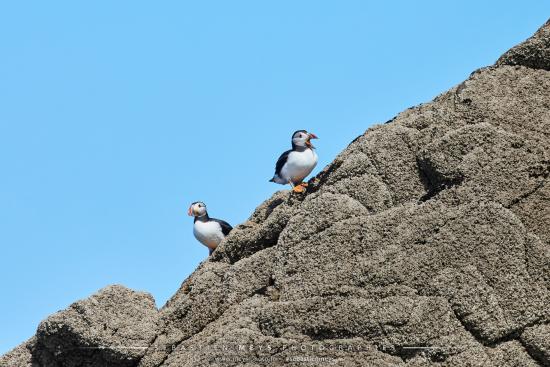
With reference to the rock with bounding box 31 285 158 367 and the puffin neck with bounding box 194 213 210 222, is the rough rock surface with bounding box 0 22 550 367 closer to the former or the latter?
the rock with bounding box 31 285 158 367

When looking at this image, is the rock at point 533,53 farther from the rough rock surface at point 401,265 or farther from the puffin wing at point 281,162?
the puffin wing at point 281,162

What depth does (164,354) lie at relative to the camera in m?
11.0

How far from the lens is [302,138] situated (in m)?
14.4

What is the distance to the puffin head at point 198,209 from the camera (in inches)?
664

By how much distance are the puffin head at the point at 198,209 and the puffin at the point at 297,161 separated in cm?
259

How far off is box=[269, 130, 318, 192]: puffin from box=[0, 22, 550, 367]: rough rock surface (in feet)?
8.16

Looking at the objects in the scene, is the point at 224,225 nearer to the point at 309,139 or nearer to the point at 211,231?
the point at 211,231

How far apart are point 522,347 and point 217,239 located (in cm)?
754

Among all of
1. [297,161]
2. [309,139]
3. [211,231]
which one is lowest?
[297,161]

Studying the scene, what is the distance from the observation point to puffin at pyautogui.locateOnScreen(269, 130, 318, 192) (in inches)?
552

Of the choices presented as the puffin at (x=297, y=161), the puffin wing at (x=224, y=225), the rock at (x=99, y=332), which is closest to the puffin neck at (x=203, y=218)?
the puffin wing at (x=224, y=225)

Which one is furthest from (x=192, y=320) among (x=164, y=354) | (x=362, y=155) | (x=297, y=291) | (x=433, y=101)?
(x=433, y=101)

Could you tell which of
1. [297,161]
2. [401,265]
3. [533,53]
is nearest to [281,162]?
[297,161]

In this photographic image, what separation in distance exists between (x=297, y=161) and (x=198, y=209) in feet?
11.2
